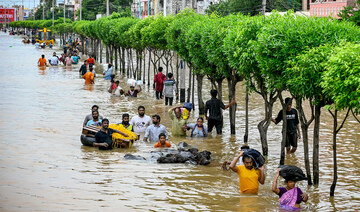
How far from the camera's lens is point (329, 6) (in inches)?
1797

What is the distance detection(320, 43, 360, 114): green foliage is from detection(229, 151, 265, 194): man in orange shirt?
6.57 feet

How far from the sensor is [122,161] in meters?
16.5

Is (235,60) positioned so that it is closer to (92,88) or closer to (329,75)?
(329,75)

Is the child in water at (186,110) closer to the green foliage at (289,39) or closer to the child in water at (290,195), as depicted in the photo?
the green foliage at (289,39)

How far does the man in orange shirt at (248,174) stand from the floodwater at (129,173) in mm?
243

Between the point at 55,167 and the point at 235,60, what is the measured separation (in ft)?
17.4

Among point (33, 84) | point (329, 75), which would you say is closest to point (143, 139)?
point (329, 75)

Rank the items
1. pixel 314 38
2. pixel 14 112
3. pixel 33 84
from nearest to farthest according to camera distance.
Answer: pixel 314 38 < pixel 14 112 < pixel 33 84

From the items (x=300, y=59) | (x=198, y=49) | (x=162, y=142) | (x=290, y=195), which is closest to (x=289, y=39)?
(x=300, y=59)

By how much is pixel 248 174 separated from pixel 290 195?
1.20 m

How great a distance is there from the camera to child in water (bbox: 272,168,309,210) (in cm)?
1116

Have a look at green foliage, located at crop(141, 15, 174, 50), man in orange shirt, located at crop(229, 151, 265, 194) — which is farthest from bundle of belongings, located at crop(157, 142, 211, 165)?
green foliage, located at crop(141, 15, 174, 50)

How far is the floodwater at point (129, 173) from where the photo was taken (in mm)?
12453

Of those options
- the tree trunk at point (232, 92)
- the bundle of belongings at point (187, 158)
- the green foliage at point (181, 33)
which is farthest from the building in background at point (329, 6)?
the bundle of belongings at point (187, 158)
